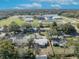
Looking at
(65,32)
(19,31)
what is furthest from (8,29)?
(65,32)

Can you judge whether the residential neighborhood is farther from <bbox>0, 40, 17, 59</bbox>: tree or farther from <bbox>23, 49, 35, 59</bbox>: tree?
<bbox>0, 40, 17, 59</bbox>: tree

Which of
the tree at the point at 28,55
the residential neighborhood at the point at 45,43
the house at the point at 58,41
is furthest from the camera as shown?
the house at the point at 58,41

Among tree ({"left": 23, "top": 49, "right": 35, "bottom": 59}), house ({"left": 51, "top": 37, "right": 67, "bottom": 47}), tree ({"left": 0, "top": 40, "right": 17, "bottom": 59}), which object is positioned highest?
tree ({"left": 0, "top": 40, "right": 17, "bottom": 59})

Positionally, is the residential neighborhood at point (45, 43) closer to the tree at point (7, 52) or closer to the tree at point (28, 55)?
the tree at point (28, 55)

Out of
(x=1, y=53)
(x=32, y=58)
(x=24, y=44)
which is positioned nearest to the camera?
(x=1, y=53)

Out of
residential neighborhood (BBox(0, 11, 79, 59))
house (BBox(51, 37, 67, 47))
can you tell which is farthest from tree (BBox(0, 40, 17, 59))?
house (BBox(51, 37, 67, 47))

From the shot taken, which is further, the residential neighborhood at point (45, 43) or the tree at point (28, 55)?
the residential neighborhood at point (45, 43)

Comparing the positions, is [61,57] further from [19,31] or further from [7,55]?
[19,31]

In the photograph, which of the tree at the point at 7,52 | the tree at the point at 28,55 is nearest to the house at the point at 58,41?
the tree at the point at 28,55

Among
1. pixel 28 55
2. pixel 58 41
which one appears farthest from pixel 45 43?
pixel 28 55

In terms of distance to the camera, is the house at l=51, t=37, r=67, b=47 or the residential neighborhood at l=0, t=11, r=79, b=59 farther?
the house at l=51, t=37, r=67, b=47

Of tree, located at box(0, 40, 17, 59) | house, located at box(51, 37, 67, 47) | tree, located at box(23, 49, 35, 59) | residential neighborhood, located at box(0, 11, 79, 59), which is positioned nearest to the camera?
tree, located at box(0, 40, 17, 59)
